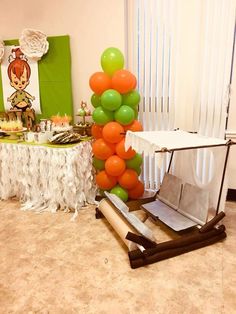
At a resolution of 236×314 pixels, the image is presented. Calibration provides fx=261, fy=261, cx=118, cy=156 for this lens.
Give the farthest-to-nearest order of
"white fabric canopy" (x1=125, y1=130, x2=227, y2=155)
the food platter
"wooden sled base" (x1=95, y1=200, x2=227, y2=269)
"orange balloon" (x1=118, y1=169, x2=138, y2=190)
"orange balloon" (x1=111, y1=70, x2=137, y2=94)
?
the food platter < "orange balloon" (x1=118, y1=169, x2=138, y2=190) < "orange balloon" (x1=111, y1=70, x2=137, y2=94) < "white fabric canopy" (x1=125, y1=130, x2=227, y2=155) < "wooden sled base" (x1=95, y1=200, x2=227, y2=269)

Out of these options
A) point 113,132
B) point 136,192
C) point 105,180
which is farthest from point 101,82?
point 136,192

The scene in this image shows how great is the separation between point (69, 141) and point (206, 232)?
5.22 feet

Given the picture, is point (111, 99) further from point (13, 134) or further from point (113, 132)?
point (13, 134)

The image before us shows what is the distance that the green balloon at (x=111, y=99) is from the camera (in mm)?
2416

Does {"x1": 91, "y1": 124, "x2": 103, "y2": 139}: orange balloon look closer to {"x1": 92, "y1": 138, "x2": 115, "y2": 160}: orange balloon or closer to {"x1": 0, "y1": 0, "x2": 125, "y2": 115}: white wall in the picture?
{"x1": 92, "y1": 138, "x2": 115, "y2": 160}: orange balloon

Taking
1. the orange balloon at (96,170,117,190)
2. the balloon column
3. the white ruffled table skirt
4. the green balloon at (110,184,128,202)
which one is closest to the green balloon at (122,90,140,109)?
the balloon column

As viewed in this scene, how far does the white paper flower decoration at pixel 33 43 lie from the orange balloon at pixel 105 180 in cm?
168

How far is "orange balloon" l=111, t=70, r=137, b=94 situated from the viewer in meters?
2.41

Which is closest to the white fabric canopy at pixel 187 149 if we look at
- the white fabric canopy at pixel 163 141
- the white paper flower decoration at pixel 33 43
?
the white fabric canopy at pixel 163 141

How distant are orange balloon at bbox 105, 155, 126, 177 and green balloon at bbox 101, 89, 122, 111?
0.50 m

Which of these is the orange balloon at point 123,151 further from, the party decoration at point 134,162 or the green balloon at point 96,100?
the green balloon at point 96,100

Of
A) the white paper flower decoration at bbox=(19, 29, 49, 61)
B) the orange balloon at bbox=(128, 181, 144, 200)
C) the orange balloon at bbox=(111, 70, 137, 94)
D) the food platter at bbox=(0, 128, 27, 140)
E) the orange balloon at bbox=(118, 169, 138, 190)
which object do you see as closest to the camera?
the orange balloon at bbox=(111, 70, 137, 94)

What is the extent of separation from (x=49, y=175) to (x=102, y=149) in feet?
2.06

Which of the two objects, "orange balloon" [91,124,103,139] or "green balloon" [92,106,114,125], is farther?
"orange balloon" [91,124,103,139]
